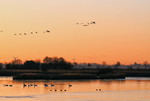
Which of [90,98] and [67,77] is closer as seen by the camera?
[90,98]

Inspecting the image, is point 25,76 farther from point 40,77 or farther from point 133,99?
point 133,99

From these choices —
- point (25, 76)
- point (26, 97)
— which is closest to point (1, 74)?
point (25, 76)

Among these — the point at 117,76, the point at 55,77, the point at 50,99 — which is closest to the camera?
the point at 50,99

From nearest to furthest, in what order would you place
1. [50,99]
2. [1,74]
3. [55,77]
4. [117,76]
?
[50,99], [55,77], [117,76], [1,74]

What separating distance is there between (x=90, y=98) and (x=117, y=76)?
82.2 meters

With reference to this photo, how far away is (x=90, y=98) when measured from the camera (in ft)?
227

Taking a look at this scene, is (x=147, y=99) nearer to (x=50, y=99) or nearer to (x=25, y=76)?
(x=50, y=99)

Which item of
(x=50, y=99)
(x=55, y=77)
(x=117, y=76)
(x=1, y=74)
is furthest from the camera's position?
(x=1, y=74)

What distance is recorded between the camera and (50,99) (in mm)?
67188

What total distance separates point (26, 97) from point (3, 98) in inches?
145

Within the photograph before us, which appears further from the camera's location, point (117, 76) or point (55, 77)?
point (117, 76)

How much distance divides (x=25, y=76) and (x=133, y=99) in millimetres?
72220

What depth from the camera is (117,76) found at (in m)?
150

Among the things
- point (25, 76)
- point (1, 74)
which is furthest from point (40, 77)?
point (1, 74)
